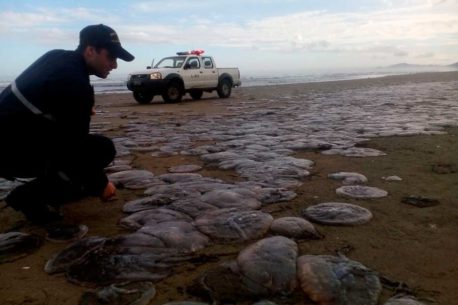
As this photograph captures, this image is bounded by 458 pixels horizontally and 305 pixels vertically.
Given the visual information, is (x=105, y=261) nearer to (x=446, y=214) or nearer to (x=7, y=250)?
(x=7, y=250)

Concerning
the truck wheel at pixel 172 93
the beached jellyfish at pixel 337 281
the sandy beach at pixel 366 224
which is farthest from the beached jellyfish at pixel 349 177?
the truck wheel at pixel 172 93

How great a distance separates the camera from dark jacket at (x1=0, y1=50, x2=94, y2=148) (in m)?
2.60

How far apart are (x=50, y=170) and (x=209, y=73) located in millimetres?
14004

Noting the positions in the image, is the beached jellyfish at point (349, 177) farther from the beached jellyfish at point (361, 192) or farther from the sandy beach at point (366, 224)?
the beached jellyfish at point (361, 192)

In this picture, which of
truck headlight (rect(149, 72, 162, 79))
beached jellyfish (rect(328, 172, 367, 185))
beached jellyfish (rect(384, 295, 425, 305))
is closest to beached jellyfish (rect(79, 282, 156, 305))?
beached jellyfish (rect(384, 295, 425, 305))

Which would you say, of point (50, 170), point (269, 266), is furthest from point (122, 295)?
point (50, 170)

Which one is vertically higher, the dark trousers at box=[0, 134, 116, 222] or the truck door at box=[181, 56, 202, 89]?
the truck door at box=[181, 56, 202, 89]

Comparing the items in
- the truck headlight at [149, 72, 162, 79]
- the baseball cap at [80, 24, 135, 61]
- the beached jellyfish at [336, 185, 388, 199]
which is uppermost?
the baseball cap at [80, 24, 135, 61]

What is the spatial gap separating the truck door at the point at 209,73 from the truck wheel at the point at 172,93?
1325 millimetres

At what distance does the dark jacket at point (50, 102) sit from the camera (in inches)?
102

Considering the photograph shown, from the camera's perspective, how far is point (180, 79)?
590 inches

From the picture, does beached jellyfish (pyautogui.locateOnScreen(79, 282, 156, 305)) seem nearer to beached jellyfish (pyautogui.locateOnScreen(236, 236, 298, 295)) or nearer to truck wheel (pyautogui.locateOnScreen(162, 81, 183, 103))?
beached jellyfish (pyautogui.locateOnScreen(236, 236, 298, 295))

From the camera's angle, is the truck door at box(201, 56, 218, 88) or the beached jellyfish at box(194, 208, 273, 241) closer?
the beached jellyfish at box(194, 208, 273, 241)

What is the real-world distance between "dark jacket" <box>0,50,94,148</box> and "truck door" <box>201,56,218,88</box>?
13.6 m
